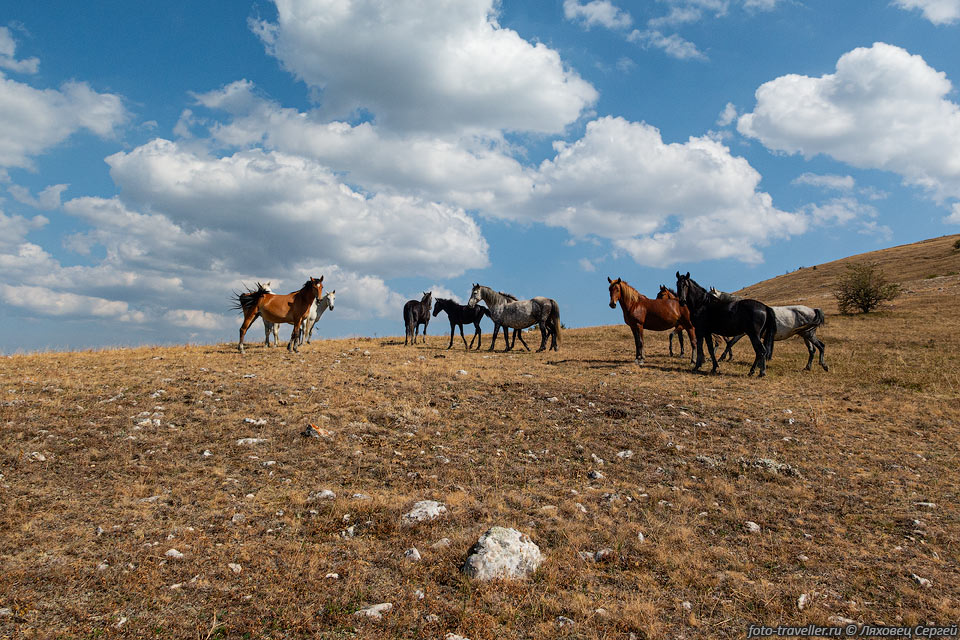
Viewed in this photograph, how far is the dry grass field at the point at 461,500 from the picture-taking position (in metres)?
5.01

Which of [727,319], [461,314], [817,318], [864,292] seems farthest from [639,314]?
[864,292]

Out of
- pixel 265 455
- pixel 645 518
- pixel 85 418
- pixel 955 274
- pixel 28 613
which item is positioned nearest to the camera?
pixel 28 613

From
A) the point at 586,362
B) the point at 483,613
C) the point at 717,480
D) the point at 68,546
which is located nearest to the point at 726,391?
the point at 586,362

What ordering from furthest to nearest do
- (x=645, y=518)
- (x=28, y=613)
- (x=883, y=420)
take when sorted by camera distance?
1. (x=883, y=420)
2. (x=645, y=518)
3. (x=28, y=613)

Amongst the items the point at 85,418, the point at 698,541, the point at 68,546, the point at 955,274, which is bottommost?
the point at 698,541

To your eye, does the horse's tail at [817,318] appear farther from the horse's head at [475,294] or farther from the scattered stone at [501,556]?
the scattered stone at [501,556]

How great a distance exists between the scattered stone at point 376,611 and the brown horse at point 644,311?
15.5 meters

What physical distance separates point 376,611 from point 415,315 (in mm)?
20388

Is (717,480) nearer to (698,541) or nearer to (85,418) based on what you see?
(698,541)

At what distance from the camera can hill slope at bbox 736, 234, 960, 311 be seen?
41656 millimetres

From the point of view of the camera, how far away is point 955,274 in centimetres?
4159

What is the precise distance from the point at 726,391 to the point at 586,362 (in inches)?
215

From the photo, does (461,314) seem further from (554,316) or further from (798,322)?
(798,322)

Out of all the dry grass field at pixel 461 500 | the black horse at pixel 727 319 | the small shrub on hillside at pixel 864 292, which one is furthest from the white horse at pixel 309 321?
the small shrub on hillside at pixel 864 292
